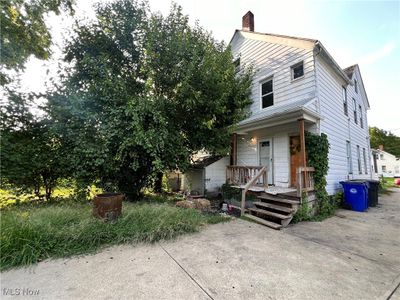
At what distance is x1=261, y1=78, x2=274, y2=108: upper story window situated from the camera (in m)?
9.04

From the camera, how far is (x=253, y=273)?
2.91 m

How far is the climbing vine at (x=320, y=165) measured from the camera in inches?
269

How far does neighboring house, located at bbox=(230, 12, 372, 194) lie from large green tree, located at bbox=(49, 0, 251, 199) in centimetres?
178

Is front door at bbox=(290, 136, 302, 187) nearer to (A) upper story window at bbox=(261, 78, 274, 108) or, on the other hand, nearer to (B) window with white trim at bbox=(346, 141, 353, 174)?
(A) upper story window at bbox=(261, 78, 274, 108)

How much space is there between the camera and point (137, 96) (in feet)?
22.4

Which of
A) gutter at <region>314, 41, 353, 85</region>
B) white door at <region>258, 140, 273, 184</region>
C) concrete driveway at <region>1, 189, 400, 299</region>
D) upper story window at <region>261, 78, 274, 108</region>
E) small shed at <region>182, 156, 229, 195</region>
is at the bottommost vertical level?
concrete driveway at <region>1, 189, 400, 299</region>

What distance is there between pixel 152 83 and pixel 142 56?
1547 millimetres

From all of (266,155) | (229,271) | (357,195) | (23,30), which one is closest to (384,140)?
(357,195)

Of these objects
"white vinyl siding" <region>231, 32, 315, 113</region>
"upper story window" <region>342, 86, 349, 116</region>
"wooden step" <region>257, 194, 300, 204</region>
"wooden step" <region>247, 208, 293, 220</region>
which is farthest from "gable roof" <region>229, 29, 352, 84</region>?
"wooden step" <region>247, 208, 293, 220</region>

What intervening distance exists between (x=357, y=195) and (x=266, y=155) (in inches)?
146

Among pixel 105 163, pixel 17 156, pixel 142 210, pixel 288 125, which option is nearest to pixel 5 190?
pixel 17 156

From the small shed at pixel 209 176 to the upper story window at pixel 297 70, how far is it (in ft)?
16.6

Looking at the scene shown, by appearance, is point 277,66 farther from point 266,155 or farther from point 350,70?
point 350,70

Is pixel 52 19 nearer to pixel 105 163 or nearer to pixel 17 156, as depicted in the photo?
→ pixel 17 156
